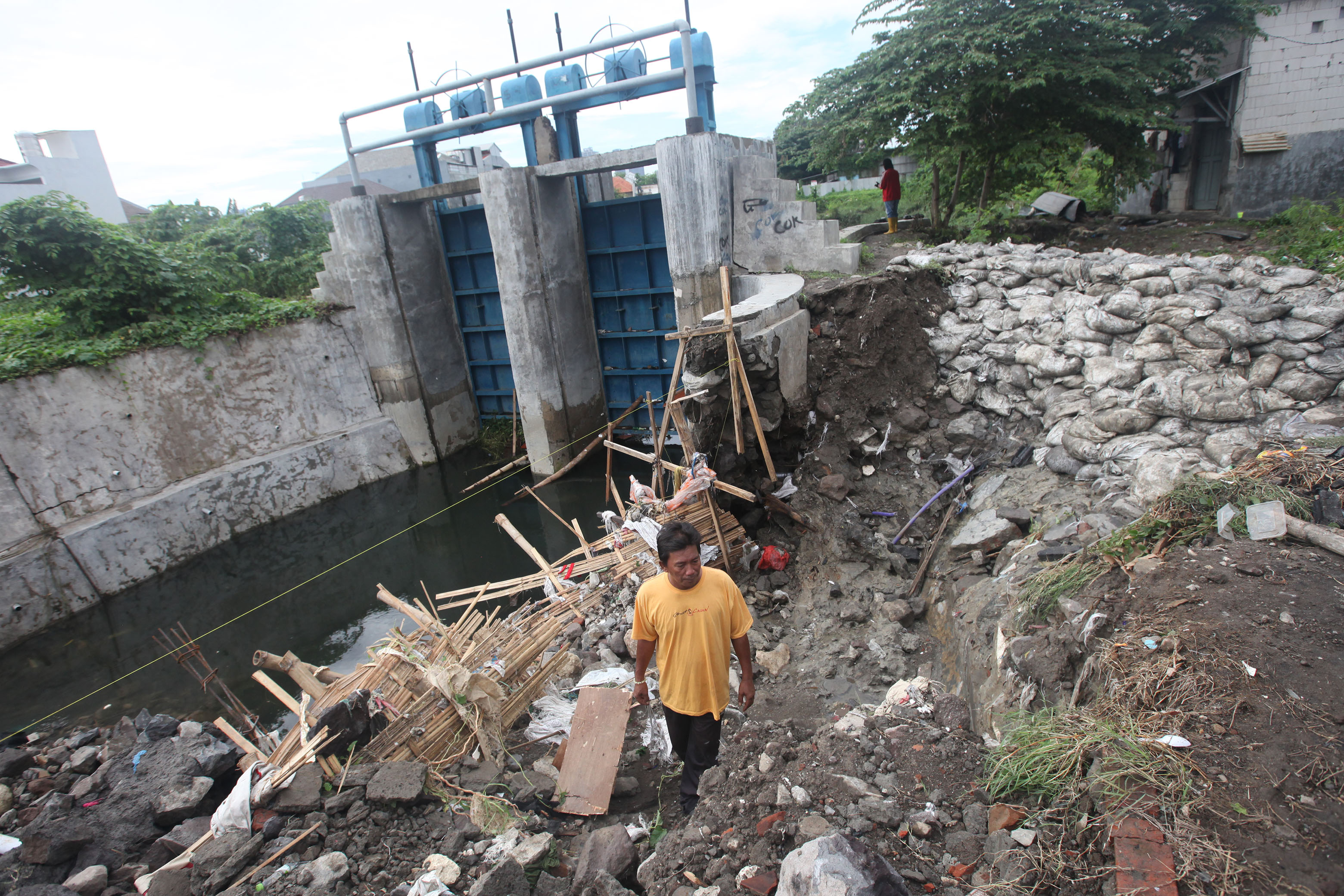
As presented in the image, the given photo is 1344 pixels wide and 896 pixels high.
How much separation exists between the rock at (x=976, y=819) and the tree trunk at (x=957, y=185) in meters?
8.47

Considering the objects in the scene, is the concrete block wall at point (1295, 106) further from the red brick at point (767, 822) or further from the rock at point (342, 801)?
the rock at point (342, 801)

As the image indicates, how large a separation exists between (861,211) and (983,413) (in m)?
13.5

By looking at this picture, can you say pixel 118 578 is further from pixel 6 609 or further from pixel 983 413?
pixel 983 413

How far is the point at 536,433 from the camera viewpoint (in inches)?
396

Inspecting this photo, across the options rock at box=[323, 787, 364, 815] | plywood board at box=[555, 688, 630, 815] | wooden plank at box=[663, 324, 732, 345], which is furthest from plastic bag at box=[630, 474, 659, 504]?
rock at box=[323, 787, 364, 815]

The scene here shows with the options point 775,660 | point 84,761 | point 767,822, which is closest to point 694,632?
point 767,822

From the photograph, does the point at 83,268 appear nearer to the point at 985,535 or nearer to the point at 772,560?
the point at 772,560

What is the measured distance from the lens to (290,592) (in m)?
8.03

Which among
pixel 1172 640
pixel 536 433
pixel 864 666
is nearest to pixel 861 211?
pixel 536 433

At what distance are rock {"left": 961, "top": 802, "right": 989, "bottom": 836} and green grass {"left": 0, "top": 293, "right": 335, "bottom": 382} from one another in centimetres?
1014

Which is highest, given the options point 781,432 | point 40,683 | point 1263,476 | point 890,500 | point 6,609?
point 1263,476

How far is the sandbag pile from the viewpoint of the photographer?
14.9ft

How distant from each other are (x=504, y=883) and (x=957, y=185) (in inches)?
387

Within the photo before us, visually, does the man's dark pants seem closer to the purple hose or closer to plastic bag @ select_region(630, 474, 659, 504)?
plastic bag @ select_region(630, 474, 659, 504)
